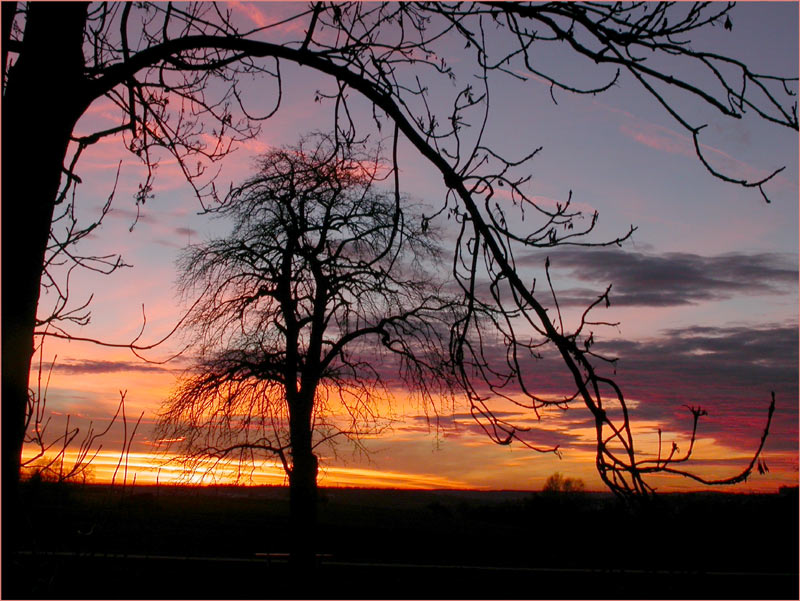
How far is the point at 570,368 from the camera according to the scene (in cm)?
307

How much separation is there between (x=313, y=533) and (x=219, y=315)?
593 cm

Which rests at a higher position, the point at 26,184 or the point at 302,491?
the point at 26,184

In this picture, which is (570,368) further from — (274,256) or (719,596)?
(274,256)

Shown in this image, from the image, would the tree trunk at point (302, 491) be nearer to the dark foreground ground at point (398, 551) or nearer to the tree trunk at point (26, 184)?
the dark foreground ground at point (398, 551)

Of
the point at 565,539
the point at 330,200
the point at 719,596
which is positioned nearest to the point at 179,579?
the point at 330,200

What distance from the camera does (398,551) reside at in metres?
24.3

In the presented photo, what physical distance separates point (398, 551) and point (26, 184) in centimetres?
2289

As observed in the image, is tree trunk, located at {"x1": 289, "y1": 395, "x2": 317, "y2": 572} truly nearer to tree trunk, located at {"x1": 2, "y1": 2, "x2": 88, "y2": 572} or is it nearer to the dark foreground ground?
the dark foreground ground

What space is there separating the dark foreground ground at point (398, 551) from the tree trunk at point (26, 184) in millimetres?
609

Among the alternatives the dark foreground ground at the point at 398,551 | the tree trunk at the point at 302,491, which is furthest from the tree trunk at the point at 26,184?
the tree trunk at the point at 302,491

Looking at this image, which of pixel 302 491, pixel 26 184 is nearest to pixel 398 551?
pixel 302 491

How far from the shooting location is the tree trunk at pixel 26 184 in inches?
125

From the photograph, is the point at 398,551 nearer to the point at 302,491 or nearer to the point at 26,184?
the point at 302,491

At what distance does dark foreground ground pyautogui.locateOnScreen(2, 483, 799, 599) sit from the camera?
3.43 meters
